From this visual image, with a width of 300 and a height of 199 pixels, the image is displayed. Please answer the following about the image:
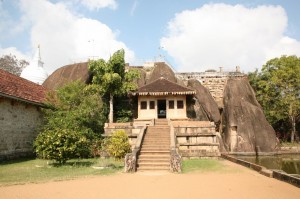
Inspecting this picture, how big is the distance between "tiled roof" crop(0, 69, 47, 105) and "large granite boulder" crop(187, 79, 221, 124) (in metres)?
15.7

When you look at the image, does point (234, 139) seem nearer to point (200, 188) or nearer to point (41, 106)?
point (41, 106)

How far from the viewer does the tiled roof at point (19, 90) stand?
52.8 feet

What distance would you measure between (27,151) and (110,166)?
7458mm

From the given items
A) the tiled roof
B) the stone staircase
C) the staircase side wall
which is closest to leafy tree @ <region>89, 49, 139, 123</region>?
the tiled roof

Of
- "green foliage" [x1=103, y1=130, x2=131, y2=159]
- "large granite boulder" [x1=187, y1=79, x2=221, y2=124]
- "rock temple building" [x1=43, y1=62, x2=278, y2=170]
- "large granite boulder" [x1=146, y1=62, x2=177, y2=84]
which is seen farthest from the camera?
"large granite boulder" [x1=146, y1=62, x2=177, y2=84]

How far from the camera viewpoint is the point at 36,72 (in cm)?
3588

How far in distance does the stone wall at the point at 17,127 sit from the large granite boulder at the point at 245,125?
18.8 meters

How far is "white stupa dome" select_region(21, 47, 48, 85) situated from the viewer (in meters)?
35.2

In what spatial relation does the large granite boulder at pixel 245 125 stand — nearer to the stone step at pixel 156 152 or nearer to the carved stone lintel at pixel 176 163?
the stone step at pixel 156 152

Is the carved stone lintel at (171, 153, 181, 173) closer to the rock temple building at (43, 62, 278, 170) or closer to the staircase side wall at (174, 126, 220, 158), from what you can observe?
the rock temple building at (43, 62, 278, 170)

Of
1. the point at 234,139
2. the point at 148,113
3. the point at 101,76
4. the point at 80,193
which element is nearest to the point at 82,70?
the point at 101,76

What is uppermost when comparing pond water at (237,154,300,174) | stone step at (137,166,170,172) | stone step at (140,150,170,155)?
stone step at (140,150,170,155)

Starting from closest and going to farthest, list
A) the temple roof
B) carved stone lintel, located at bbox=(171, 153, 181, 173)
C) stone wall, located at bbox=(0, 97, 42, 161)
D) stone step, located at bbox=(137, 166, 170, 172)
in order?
carved stone lintel, located at bbox=(171, 153, 181, 173) < stone step, located at bbox=(137, 166, 170, 172) < stone wall, located at bbox=(0, 97, 42, 161) < the temple roof

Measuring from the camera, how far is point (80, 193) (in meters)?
8.16
